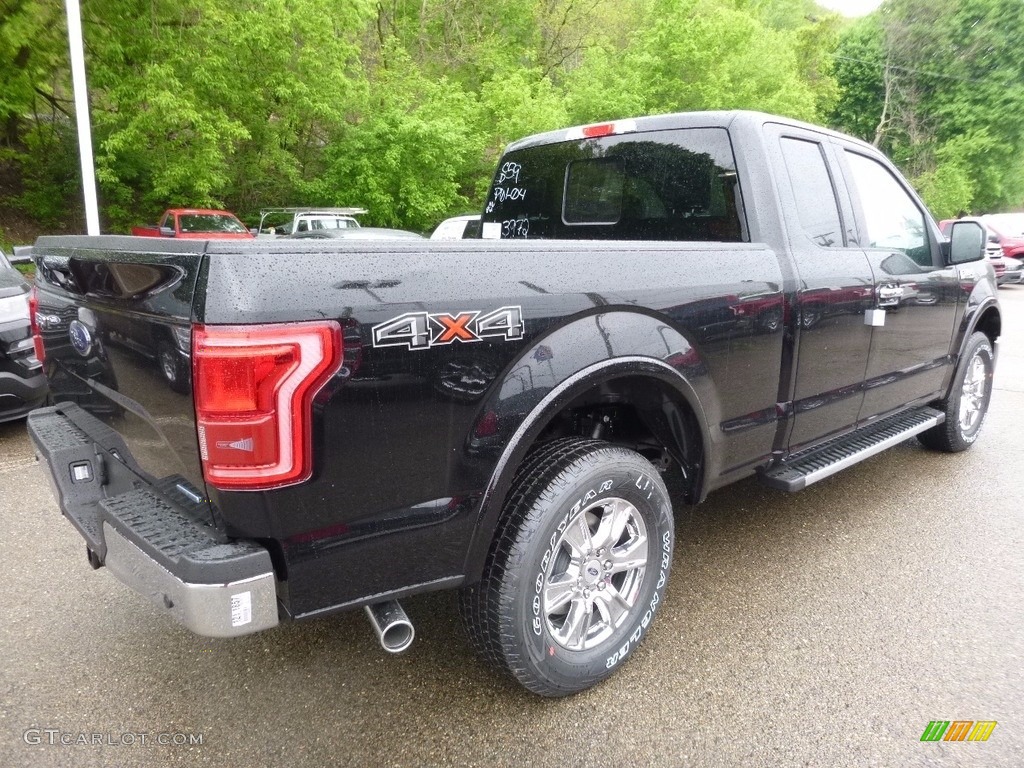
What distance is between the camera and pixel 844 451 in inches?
133

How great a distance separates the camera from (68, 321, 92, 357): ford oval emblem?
2.14 m

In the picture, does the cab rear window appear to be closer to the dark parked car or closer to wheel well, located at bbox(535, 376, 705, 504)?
wheel well, located at bbox(535, 376, 705, 504)

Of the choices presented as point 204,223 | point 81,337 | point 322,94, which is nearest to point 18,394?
point 81,337

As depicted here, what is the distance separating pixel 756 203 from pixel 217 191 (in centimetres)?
1915

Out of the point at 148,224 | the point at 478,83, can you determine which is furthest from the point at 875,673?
the point at 478,83

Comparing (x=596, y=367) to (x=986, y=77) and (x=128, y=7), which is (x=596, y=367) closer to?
(x=128, y=7)

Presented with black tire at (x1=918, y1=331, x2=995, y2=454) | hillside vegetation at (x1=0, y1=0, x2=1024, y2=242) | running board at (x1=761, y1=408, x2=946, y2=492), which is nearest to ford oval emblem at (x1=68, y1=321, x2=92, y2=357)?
running board at (x1=761, y1=408, x2=946, y2=492)

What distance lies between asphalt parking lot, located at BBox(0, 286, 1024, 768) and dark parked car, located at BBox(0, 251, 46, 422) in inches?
58.6

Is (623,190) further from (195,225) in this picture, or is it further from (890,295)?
(195,225)

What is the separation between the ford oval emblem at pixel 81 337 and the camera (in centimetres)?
214

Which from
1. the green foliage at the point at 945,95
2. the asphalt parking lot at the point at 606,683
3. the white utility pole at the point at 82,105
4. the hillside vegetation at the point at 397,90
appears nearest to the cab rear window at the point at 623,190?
the asphalt parking lot at the point at 606,683

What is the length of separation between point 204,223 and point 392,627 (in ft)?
50.1

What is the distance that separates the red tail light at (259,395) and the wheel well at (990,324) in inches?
181

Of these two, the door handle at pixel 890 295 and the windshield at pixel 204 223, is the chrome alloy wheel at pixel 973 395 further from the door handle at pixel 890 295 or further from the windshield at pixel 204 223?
the windshield at pixel 204 223
